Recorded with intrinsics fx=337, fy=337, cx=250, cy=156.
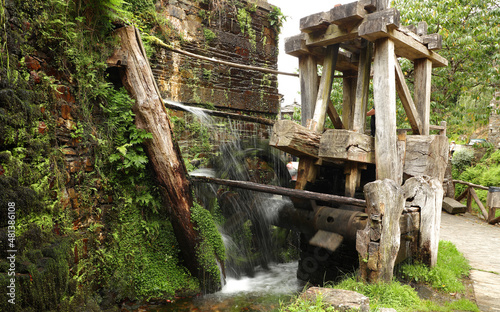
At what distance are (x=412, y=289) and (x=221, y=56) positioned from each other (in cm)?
535

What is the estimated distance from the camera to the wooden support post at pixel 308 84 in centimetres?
576

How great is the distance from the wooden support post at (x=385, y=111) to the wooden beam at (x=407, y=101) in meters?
0.57

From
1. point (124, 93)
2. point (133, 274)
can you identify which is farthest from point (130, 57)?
point (133, 274)

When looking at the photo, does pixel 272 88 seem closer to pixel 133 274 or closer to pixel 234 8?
pixel 234 8

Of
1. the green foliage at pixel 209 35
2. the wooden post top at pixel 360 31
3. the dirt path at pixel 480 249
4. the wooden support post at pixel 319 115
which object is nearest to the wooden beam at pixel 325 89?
the wooden support post at pixel 319 115

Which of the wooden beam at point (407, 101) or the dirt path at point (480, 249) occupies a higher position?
the wooden beam at point (407, 101)

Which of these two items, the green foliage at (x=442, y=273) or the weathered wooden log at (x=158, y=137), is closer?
the green foliage at (x=442, y=273)

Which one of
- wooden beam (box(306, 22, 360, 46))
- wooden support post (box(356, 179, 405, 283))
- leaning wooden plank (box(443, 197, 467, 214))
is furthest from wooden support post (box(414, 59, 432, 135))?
leaning wooden plank (box(443, 197, 467, 214))

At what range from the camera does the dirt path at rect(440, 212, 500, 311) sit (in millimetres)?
3917

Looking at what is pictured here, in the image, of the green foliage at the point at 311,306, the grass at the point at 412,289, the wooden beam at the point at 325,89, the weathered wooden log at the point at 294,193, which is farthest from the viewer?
the wooden beam at the point at 325,89

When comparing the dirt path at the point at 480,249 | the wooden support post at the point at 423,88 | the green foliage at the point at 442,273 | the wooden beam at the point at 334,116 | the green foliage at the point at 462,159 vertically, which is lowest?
the dirt path at the point at 480,249

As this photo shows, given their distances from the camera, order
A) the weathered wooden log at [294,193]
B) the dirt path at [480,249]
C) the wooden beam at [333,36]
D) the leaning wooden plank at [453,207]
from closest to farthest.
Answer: the weathered wooden log at [294,193]
the dirt path at [480,249]
the wooden beam at [333,36]
the leaning wooden plank at [453,207]

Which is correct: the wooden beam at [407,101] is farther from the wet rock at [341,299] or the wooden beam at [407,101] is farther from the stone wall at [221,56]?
the wet rock at [341,299]

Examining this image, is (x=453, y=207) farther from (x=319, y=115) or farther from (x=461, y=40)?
(x=319, y=115)
